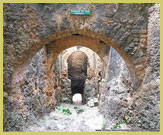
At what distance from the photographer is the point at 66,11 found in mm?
3512

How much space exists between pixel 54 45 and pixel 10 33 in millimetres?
3685

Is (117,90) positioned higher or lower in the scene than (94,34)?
lower

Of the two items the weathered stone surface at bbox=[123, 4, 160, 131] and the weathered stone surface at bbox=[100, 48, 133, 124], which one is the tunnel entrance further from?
the weathered stone surface at bbox=[123, 4, 160, 131]

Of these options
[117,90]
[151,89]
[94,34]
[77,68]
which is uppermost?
[94,34]

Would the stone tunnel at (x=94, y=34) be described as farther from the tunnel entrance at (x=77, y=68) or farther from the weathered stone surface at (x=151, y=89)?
the tunnel entrance at (x=77, y=68)

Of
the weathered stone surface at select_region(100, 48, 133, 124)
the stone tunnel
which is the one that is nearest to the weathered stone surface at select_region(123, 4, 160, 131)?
the stone tunnel

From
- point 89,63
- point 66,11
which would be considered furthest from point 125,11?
point 89,63

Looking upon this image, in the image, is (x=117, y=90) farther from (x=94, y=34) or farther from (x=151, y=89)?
(x=94, y=34)

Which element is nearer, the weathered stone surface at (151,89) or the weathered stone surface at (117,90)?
A: the weathered stone surface at (151,89)

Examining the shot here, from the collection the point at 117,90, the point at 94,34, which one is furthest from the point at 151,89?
the point at 117,90

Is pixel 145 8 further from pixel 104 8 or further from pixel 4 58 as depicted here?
pixel 4 58

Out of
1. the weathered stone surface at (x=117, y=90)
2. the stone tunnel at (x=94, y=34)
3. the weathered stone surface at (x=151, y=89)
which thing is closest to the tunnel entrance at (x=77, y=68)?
the weathered stone surface at (x=117, y=90)

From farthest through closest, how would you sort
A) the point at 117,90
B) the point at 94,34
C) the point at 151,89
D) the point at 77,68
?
the point at 77,68
the point at 117,90
the point at 94,34
the point at 151,89

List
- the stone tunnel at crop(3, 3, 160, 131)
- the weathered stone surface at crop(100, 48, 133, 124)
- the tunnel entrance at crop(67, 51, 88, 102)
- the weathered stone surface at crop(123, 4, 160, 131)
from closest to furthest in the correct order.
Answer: the weathered stone surface at crop(123, 4, 160, 131)
the stone tunnel at crop(3, 3, 160, 131)
the weathered stone surface at crop(100, 48, 133, 124)
the tunnel entrance at crop(67, 51, 88, 102)
